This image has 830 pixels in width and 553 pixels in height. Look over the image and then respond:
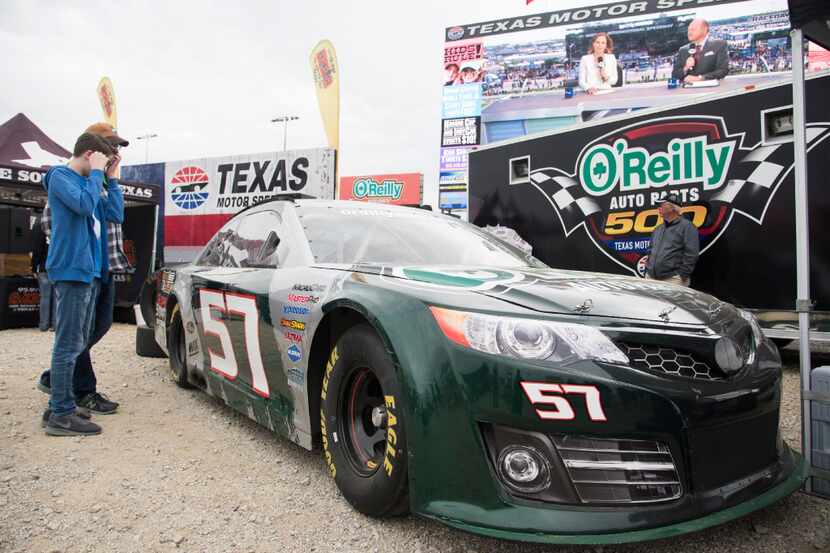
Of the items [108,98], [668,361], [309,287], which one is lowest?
[668,361]

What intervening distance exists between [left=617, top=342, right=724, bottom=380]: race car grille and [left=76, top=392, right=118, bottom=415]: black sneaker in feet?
11.0

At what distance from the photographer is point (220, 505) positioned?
2.31 metres

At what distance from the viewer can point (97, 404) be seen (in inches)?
146

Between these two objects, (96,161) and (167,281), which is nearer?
(96,161)

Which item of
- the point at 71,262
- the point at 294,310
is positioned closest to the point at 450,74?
the point at 71,262

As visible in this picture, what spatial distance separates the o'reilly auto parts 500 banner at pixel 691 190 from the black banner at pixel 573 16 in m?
27.1

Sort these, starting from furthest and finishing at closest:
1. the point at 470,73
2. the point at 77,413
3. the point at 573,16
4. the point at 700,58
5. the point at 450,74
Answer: the point at 450,74 → the point at 470,73 → the point at 573,16 → the point at 700,58 → the point at 77,413

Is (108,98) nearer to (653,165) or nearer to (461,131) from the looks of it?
(461,131)

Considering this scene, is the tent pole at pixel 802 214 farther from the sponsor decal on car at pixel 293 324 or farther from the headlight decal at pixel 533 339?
the sponsor decal on car at pixel 293 324

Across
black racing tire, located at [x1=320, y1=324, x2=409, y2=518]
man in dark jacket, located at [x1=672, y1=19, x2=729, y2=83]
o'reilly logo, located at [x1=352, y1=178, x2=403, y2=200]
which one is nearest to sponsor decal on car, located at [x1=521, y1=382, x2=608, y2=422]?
black racing tire, located at [x1=320, y1=324, x2=409, y2=518]

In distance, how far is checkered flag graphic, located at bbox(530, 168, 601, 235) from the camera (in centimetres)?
599

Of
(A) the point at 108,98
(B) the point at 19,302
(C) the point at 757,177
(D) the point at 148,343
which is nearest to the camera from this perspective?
(C) the point at 757,177

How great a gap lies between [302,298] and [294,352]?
0.24m

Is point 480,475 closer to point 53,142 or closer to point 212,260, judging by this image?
point 212,260
